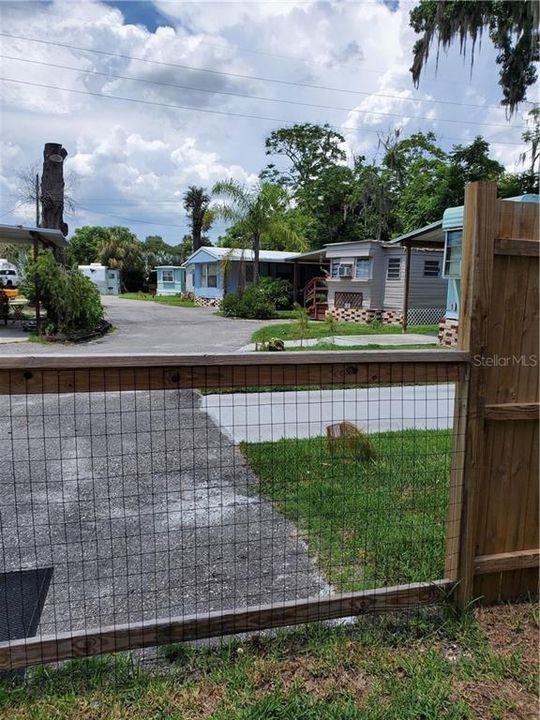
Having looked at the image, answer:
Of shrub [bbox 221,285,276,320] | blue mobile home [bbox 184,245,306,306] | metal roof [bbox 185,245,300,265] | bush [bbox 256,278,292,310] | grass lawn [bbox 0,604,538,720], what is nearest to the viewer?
grass lawn [bbox 0,604,538,720]

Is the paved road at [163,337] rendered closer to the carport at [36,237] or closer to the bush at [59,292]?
the bush at [59,292]

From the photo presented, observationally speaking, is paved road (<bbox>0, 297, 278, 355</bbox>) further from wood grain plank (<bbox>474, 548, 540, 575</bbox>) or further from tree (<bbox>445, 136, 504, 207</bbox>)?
tree (<bbox>445, 136, 504, 207</bbox>)

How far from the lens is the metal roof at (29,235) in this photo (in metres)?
14.7

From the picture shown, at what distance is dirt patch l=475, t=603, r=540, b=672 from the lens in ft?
7.70

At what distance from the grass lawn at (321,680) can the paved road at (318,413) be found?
3.03m

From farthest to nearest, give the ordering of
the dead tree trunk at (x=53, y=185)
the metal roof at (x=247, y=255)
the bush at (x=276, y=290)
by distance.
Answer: the metal roof at (x=247, y=255), the bush at (x=276, y=290), the dead tree trunk at (x=53, y=185)

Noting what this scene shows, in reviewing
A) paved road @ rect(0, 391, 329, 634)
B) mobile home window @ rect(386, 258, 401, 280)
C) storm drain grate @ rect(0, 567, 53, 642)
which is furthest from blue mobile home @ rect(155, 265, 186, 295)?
storm drain grate @ rect(0, 567, 53, 642)

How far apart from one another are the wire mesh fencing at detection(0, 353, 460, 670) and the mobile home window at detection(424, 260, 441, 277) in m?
16.1

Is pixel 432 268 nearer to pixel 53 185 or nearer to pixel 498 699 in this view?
pixel 53 185

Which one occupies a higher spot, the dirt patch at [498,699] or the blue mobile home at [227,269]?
the blue mobile home at [227,269]

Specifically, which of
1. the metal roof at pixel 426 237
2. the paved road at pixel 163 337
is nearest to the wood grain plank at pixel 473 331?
the paved road at pixel 163 337

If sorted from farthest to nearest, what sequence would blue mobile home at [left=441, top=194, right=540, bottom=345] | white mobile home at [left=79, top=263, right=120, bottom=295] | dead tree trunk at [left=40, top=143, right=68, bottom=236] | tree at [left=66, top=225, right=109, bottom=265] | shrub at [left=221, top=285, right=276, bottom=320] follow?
tree at [left=66, top=225, right=109, bottom=265]
white mobile home at [left=79, top=263, right=120, bottom=295]
shrub at [left=221, top=285, right=276, bottom=320]
dead tree trunk at [left=40, top=143, right=68, bottom=236]
blue mobile home at [left=441, top=194, right=540, bottom=345]

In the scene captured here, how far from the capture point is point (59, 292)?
48.7 feet

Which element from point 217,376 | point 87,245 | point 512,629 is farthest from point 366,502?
point 87,245
